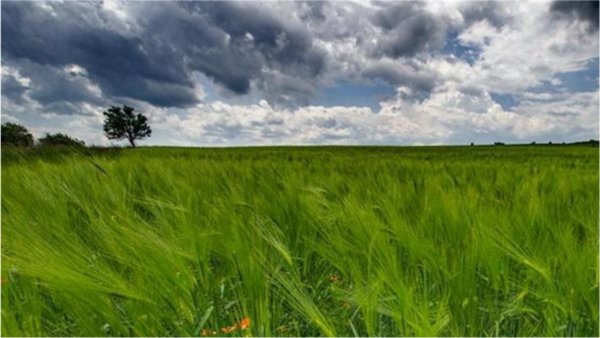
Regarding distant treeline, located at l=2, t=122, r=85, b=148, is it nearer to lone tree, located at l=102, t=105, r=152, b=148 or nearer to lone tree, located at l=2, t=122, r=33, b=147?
lone tree, located at l=2, t=122, r=33, b=147

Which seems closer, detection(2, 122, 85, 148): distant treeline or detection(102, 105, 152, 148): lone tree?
detection(2, 122, 85, 148): distant treeline

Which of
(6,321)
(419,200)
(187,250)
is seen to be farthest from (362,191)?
(6,321)

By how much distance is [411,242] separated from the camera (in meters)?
1.20

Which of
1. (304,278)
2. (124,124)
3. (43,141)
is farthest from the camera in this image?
(124,124)

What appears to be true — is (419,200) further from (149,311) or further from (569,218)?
(149,311)

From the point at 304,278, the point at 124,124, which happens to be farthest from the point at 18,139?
the point at 124,124

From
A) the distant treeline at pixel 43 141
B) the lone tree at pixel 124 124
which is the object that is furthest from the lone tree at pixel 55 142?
the lone tree at pixel 124 124

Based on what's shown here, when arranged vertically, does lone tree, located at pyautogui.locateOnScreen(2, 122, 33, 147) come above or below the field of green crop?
above

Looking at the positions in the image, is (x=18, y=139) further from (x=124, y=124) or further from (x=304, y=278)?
(x=124, y=124)

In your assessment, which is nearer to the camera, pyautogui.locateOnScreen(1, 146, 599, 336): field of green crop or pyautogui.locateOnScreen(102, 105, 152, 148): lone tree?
pyautogui.locateOnScreen(1, 146, 599, 336): field of green crop

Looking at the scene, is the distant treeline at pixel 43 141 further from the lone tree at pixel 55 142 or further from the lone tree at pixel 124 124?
the lone tree at pixel 124 124

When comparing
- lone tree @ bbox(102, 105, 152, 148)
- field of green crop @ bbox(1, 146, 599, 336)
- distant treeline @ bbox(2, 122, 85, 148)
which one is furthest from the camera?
lone tree @ bbox(102, 105, 152, 148)

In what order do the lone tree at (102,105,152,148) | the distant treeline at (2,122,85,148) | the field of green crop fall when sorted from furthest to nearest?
1. the lone tree at (102,105,152,148)
2. the distant treeline at (2,122,85,148)
3. the field of green crop

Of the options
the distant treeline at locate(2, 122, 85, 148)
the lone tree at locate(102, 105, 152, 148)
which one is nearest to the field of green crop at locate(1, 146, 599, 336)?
the distant treeline at locate(2, 122, 85, 148)
